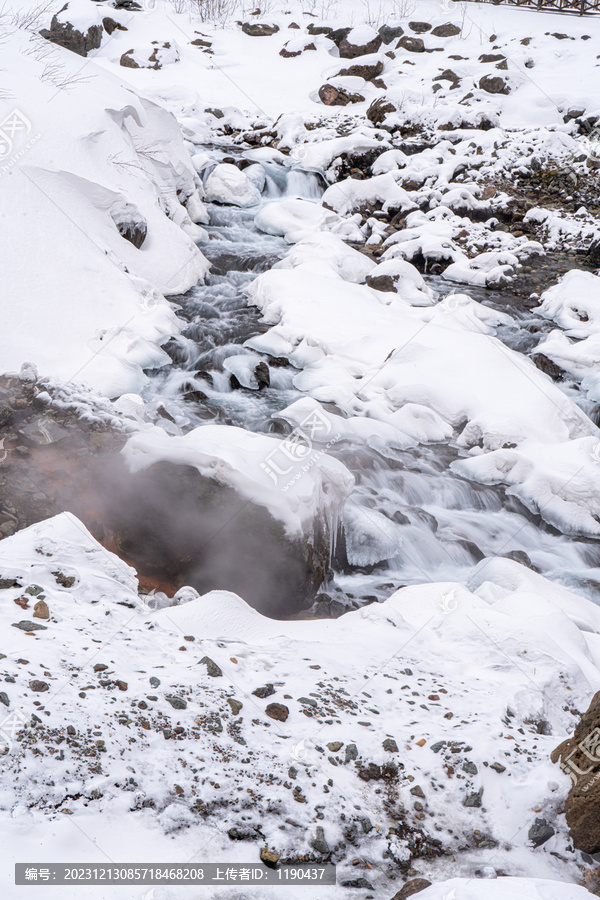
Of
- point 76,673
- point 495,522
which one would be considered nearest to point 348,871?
point 76,673

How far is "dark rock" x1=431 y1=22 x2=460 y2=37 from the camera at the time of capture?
762 inches

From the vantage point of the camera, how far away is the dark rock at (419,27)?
19828mm

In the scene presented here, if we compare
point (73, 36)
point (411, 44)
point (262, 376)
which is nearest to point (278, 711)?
point (262, 376)

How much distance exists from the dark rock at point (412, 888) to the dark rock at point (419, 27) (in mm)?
23808

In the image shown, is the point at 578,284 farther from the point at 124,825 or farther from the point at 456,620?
the point at 124,825

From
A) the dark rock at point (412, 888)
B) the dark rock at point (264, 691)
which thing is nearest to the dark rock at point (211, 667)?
the dark rock at point (264, 691)

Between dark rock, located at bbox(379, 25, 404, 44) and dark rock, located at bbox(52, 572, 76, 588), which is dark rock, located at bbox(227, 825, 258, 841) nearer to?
dark rock, located at bbox(52, 572, 76, 588)

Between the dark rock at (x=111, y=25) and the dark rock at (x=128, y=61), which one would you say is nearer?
the dark rock at (x=128, y=61)

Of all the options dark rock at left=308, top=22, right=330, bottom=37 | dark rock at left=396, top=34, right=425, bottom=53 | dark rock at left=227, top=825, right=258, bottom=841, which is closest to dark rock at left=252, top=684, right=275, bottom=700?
dark rock at left=227, top=825, right=258, bottom=841

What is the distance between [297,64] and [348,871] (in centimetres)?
2222

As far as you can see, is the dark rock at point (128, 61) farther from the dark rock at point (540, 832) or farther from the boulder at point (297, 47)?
the dark rock at point (540, 832)

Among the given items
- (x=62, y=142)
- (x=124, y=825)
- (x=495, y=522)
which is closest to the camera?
(x=124, y=825)

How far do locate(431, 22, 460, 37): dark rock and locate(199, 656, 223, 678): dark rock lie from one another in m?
22.7

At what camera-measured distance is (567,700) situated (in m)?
3.06
